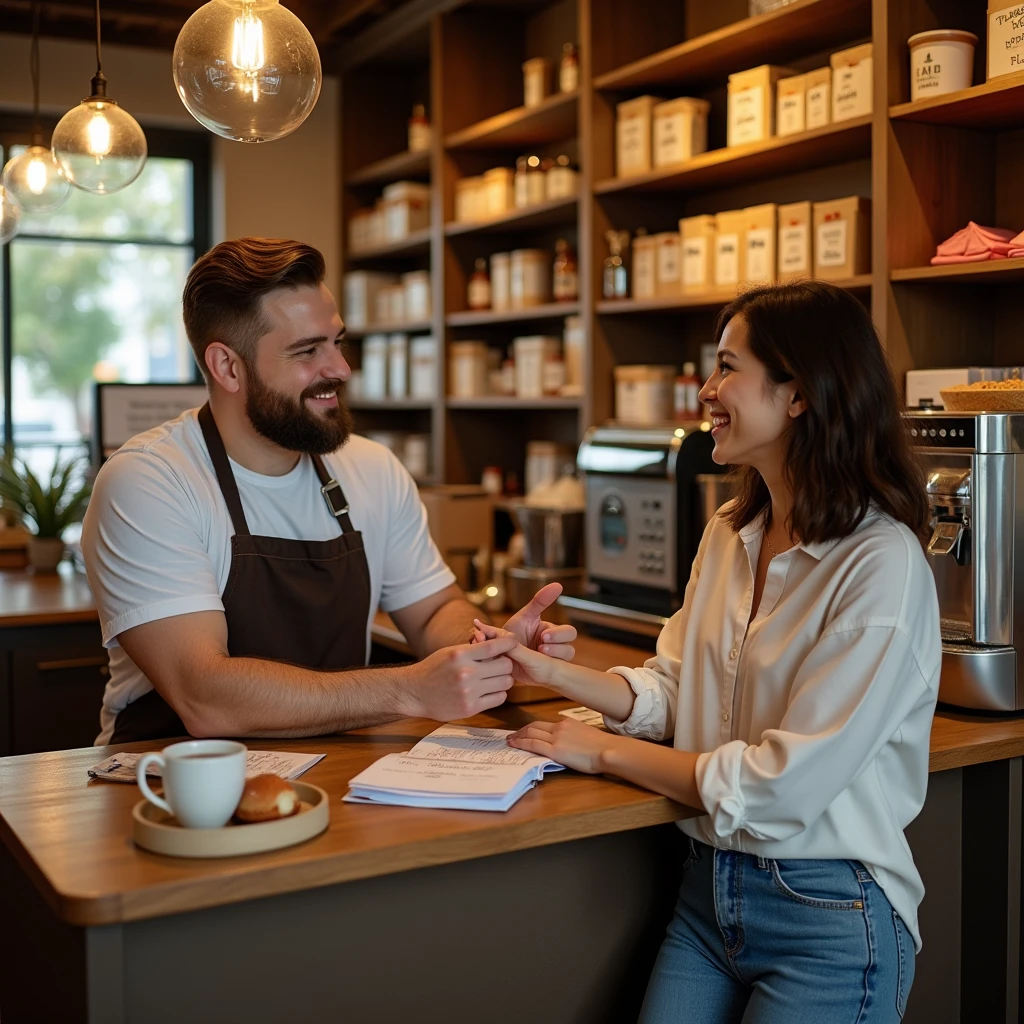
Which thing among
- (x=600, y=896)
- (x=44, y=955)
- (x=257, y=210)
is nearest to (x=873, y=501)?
(x=600, y=896)

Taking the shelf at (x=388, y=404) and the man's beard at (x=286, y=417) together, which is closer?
the man's beard at (x=286, y=417)

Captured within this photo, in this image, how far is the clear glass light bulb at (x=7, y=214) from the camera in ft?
9.48

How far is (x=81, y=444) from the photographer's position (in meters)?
5.25

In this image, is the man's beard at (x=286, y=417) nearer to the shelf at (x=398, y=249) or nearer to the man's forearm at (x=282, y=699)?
the man's forearm at (x=282, y=699)

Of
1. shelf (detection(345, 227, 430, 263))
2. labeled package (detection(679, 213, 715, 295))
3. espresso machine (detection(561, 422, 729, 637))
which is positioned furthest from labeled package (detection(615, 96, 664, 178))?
shelf (detection(345, 227, 430, 263))

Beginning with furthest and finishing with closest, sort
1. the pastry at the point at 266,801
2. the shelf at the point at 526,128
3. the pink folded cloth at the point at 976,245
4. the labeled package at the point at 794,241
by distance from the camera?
the shelf at the point at 526,128 < the labeled package at the point at 794,241 < the pink folded cloth at the point at 976,245 < the pastry at the point at 266,801

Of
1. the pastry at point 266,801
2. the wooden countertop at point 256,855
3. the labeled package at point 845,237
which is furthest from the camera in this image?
the labeled package at point 845,237

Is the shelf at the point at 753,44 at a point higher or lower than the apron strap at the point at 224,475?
higher

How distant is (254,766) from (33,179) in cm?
197

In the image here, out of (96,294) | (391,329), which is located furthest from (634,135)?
(96,294)

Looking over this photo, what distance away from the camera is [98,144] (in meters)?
2.33

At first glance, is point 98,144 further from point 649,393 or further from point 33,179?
point 649,393

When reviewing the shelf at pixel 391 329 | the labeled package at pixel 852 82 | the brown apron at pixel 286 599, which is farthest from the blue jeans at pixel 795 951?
the shelf at pixel 391 329

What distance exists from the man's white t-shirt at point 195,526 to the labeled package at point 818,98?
47.1 inches
